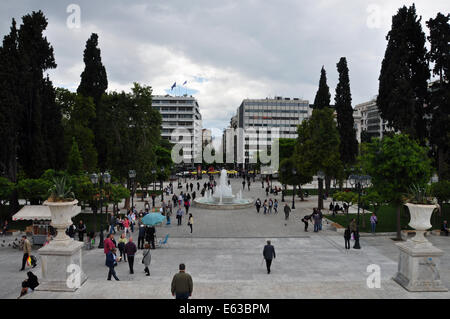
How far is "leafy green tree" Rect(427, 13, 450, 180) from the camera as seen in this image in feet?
91.8

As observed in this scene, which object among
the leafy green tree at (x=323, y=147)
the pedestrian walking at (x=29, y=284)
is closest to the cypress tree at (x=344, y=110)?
the leafy green tree at (x=323, y=147)

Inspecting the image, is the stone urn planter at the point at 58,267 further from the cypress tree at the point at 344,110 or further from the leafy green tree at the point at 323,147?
the cypress tree at the point at 344,110

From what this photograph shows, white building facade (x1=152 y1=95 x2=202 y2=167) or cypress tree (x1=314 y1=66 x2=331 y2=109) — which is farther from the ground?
white building facade (x1=152 y1=95 x2=202 y2=167)

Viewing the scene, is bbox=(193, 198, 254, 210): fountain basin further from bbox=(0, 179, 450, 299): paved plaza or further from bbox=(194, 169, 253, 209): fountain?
bbox=(0, 179, 450, 299): paved plaza

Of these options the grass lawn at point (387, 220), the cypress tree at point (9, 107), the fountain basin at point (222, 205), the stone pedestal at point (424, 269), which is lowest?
the grass lawn at point (387, 220)

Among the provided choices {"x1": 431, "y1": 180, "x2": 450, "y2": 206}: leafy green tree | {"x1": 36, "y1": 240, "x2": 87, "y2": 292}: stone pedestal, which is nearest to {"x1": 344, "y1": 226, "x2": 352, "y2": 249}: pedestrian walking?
{"x1": 431, "y1": 180, "x2": 450, "y2": 206}: leafy green tree

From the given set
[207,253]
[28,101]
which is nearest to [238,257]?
[207,253]

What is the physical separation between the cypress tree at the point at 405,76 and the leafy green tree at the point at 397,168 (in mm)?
8406

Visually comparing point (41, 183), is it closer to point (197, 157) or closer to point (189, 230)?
point (189, 230)

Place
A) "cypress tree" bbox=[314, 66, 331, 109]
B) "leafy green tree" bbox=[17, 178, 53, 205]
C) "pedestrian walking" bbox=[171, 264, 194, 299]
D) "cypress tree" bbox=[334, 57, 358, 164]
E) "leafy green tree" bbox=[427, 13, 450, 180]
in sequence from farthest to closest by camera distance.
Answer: "cypress tree" bbox=[334, 57, 358, 164] → "cypress tree" bbox=[314, 66, 331, 109] → "leafy green tree" bbox=[427, 13, 450, 180] → "leafy green tree" bbox=[17, 178, 53, 205] → "pedestrian walking" bbox=[171, 264, 194, 299]

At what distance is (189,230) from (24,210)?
1060 centimetres

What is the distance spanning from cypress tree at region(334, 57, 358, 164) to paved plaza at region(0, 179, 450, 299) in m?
19.5

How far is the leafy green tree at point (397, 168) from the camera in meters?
20.0

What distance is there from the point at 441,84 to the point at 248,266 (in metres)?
25.4
